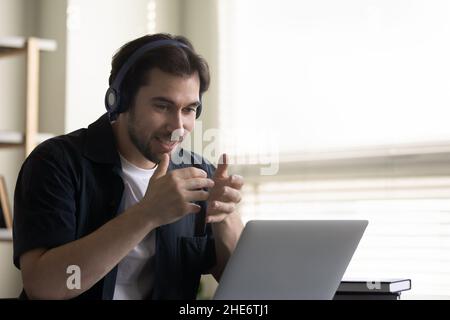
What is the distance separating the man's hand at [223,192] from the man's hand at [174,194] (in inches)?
1.7

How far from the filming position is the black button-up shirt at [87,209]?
1347mm

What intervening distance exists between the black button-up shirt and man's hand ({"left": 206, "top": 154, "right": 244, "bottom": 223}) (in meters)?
0.23

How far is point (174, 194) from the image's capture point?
1237mm

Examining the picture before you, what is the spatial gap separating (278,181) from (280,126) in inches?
8.9

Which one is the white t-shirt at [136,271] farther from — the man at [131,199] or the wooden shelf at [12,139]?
the wooden shelf at [12,139]

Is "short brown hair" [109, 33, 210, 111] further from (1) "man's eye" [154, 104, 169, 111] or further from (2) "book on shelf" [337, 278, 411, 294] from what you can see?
(2) "book on shelf" [337, 278, 411, 294]

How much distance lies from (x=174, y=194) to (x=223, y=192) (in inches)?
4.0

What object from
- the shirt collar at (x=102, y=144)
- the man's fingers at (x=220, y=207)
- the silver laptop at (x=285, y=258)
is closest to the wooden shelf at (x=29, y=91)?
the shirt collar at (x=102, y=144)

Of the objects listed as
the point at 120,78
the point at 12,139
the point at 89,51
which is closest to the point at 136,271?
the point at 120,78

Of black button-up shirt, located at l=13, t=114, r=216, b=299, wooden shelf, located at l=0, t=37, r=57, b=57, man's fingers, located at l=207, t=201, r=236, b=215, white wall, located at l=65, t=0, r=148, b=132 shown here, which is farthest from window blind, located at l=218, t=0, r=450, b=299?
man's fingers, located at l=207, t=201, r=236, b=215

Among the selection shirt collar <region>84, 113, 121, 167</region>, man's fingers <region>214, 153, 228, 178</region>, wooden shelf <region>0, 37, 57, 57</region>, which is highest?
wooden shelf <region>0, 37, 57, 57</region>

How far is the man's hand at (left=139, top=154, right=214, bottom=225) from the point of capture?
1.24m

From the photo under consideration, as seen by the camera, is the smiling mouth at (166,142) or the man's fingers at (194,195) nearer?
the man's fingers at (194,195)

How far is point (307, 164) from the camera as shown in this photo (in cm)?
290
